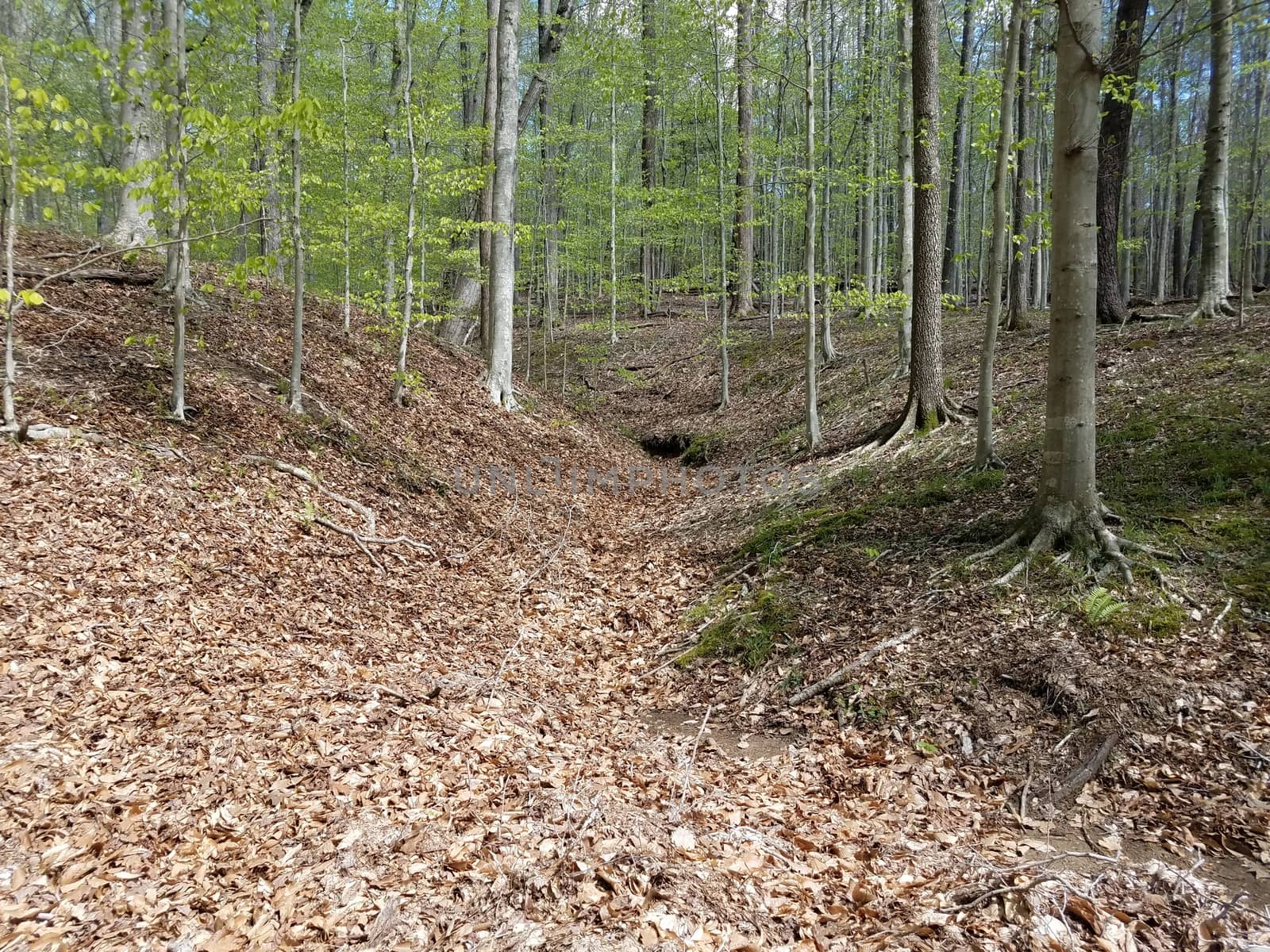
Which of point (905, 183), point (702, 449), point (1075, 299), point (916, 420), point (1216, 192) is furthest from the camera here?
point (702, 449)

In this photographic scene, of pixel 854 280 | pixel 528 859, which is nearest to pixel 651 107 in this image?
pixel 854 280

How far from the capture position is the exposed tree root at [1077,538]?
480cm

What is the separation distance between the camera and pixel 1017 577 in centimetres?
503

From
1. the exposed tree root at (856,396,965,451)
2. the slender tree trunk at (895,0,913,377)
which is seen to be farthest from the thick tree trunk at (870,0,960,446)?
the slender tree trunk at (895,0,913,377)

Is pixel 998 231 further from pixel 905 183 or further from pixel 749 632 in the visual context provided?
pixel 749 632

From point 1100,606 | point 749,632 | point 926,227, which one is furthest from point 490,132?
point 1100,606

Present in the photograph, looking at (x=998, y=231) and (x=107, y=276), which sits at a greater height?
(x=998, y=231)

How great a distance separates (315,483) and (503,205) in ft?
24.4

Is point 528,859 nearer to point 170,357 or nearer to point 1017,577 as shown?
point 1017,577

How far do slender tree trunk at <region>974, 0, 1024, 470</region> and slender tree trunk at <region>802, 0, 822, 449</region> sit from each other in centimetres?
299

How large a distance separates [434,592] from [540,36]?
50.2 feet

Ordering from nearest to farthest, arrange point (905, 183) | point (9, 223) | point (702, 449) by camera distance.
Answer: point (9, 223) → point (905, 183) → point (702, 449)

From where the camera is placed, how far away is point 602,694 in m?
5.57

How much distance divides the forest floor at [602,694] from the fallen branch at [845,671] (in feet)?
0.15
